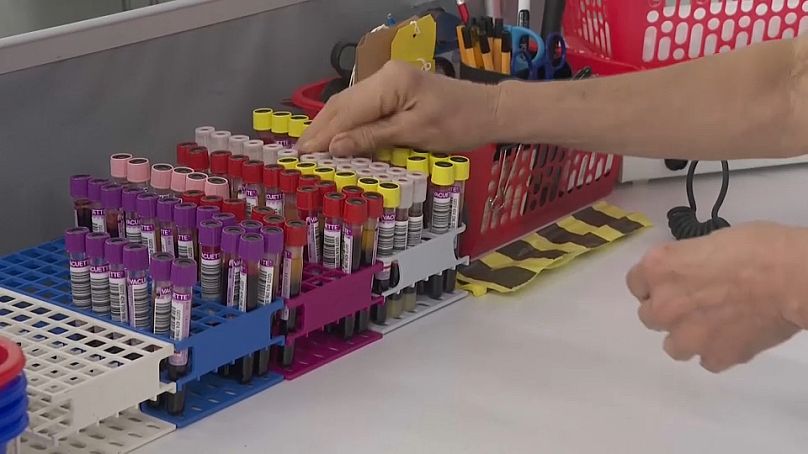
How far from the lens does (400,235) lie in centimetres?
109

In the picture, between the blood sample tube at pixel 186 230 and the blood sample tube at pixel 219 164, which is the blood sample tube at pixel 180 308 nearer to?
the blood sample tube at pixel 186 230

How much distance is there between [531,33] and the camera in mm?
1384

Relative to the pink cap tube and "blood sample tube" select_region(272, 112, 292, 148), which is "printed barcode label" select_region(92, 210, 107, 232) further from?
"blood sample tube" select_region(272, 112, 292, 148)

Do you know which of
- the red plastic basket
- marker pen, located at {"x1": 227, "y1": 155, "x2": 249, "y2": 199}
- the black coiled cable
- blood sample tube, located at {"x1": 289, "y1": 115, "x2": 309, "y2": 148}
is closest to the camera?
marker pen, located at {"x1": 227, "y1": 155, "x2": 249, "y2": 199}

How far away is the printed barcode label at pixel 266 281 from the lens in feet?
3.13

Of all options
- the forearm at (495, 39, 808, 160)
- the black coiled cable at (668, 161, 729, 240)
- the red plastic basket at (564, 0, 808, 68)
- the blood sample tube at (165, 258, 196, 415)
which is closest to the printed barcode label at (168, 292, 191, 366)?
the blood sample tube at (165, 258, 196, 415)

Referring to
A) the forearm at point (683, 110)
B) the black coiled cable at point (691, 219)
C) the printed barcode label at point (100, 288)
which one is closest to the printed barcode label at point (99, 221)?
the printed barcode label at point (100, 288)

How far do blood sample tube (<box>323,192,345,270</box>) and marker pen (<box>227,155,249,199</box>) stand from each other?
0.34ft

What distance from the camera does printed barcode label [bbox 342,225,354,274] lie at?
104cm

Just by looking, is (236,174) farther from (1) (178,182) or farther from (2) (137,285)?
(2) (137,285)

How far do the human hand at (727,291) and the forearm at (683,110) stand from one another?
37 centimetres

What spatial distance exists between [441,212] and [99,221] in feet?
1.07

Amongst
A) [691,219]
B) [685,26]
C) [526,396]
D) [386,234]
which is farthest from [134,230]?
[685,26]

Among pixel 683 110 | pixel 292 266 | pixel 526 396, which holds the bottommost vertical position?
pixel 526 396
